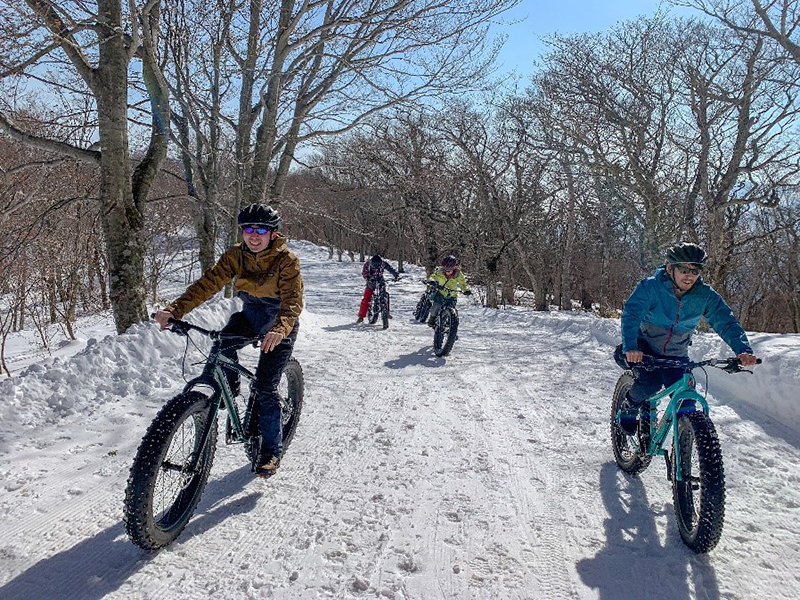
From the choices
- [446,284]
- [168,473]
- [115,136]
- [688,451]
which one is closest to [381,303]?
[446,284]

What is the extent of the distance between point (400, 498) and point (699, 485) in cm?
190

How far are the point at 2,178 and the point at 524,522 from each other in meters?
10.7

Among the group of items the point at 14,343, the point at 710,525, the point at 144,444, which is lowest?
the point at 14,343

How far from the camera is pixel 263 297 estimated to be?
3918 mm

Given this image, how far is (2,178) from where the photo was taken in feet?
30.9

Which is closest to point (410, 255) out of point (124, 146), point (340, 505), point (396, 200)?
point (396, 200)

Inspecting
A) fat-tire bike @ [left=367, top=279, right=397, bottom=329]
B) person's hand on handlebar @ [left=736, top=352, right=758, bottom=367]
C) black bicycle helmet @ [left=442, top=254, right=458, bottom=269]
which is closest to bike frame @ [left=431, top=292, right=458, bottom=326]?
black bicycle helmet @ [left=442, top=254, right=458, bottom=269]

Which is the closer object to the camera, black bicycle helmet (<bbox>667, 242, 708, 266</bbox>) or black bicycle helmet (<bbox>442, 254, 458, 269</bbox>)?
black bicycle helmet (<bbox>667, 242, 708, 266</bbox>)

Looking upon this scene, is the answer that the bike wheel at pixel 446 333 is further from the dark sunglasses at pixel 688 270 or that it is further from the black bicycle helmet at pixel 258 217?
the black bicycle helmet at pixel 258 217

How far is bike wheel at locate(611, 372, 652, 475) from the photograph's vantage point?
13.1 ft

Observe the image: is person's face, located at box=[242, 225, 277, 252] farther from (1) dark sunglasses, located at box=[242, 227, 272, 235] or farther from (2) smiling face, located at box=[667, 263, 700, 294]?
(2) smiling face, located at box=[667, 263, 700, 294]

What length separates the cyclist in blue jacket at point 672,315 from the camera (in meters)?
3.62

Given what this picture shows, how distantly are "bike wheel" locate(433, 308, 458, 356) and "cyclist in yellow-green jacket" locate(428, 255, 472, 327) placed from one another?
72cm

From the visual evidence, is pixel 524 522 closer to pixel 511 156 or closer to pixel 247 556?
pixel 247 556
